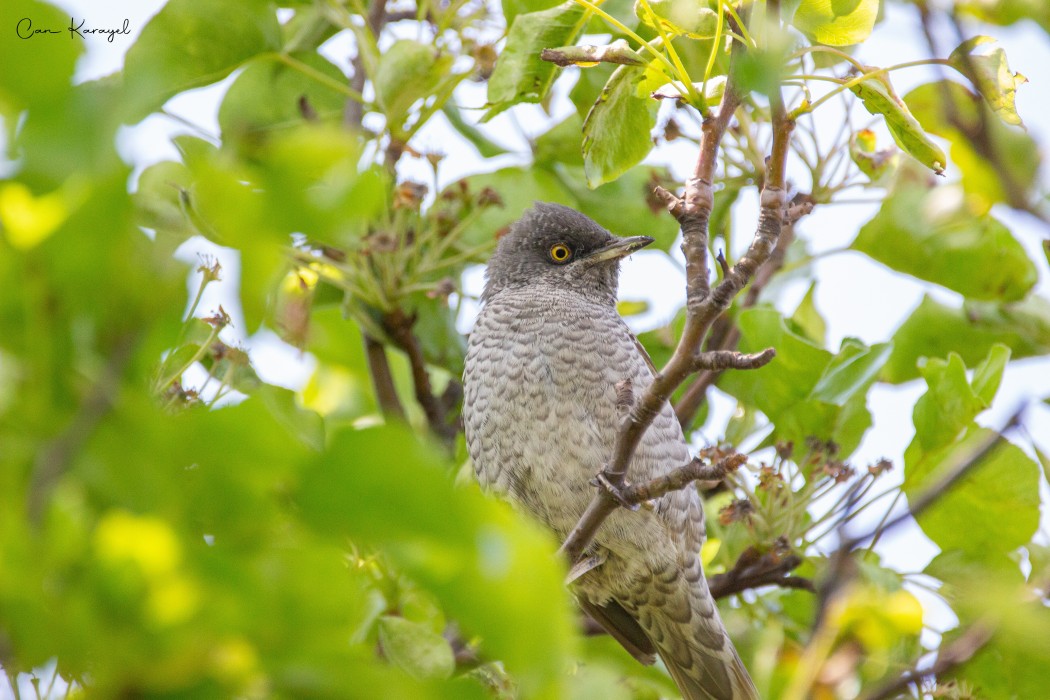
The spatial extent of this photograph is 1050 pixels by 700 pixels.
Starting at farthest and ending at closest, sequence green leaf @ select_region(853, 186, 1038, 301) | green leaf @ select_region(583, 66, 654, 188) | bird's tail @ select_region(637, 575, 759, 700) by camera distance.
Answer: bird's tail @ select_region(637, 575, 759, 700) < green leaf @ select_region(853, 186, 1038, 301) < green leaf @ select_region(583, 66, 654, 188)

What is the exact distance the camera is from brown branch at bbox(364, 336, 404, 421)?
13.5ft

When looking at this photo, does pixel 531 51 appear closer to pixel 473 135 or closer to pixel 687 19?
pixel 687 19

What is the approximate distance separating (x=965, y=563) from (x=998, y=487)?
28 centimetres

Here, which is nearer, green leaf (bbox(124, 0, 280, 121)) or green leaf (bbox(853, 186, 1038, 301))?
green leaf (bbox(124, 0, 280, 121))

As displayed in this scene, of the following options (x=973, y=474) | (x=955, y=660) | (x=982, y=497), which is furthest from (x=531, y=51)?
(x=955, y=660)

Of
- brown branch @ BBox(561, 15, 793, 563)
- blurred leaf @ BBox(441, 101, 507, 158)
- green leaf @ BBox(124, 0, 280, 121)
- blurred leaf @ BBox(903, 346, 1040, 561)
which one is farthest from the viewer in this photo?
blurred leaf @ BBox(441, 101, 507, 158)

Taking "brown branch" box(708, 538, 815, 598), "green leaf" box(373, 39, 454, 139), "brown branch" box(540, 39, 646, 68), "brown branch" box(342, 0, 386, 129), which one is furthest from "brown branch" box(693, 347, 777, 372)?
"brown branch" box(342, 0, 386, 129)

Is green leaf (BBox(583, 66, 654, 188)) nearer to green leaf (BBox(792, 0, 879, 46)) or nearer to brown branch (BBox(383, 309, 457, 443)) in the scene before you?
green leaf (BBox(792, 0, 879, 46))

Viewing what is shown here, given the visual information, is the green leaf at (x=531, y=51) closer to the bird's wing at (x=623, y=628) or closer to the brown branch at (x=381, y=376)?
the brown branch at (x=381, y=376)

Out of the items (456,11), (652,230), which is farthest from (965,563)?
(456,11)

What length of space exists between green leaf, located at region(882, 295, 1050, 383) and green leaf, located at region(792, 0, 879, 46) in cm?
189

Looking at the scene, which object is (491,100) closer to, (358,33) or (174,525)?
(358,33)

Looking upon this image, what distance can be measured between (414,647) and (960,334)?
235cm

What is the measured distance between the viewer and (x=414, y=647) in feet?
9.90
